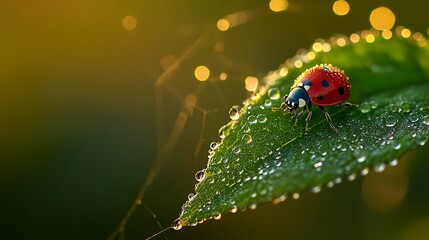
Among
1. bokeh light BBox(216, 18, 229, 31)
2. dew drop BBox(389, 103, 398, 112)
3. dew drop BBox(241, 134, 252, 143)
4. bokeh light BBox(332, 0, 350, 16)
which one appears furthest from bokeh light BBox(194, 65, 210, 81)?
dew drop BBox(241, 134, 252, 143)

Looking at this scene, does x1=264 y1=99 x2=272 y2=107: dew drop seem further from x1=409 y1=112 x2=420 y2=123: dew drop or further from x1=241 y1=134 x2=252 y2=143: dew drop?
x1=409 y1=112 x2=420 y2=123: dew drop

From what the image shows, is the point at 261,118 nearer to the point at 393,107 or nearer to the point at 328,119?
the point at 328,119

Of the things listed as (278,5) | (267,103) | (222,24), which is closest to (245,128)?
(267,103)

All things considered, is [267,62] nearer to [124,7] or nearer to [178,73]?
[178,73]

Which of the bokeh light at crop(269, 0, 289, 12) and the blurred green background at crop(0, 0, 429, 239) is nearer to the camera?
the blurred green background at crop(0, 0, 429, 239)

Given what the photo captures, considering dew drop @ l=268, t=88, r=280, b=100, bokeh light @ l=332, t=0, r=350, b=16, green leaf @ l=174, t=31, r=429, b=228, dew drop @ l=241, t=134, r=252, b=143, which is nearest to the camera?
green leaf @ l=174, t=31, r=429, b=228

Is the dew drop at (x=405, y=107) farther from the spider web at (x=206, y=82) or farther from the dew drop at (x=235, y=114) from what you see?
the spider web at (x=206, y=82)
